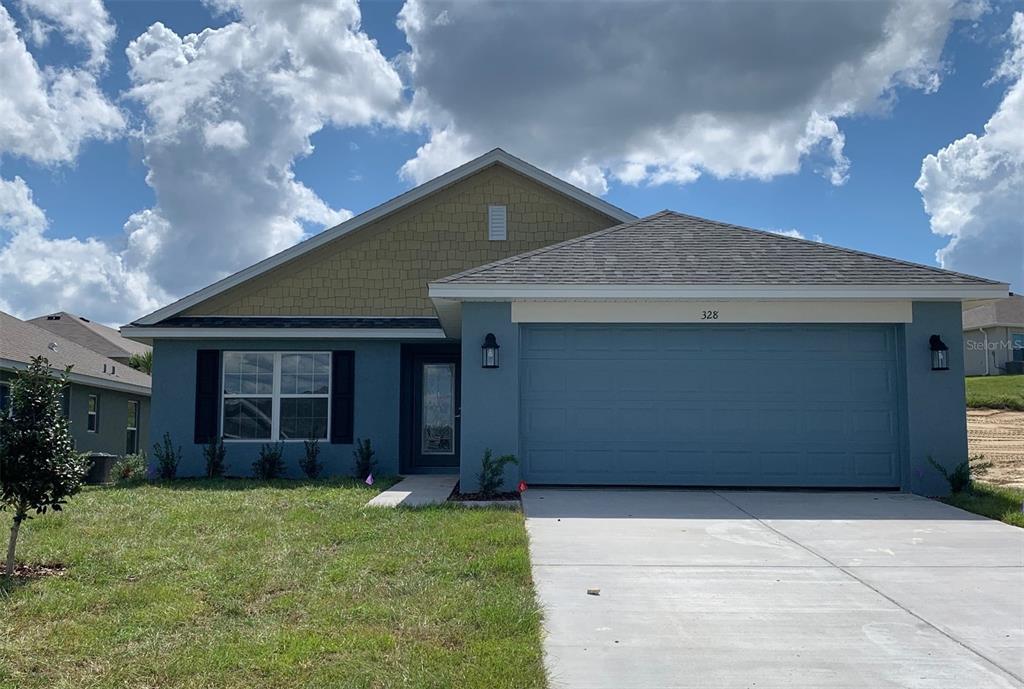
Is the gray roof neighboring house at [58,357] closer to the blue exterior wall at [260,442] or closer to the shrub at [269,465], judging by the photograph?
the blue exterior wall at [260,442]

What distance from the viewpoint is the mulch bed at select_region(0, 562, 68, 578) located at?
19.8ft

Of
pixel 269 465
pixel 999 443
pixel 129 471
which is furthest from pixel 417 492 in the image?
pixel 999 443

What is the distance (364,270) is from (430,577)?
9237 mm

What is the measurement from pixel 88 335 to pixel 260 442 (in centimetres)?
1859

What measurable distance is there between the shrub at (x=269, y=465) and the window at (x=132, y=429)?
34.2 feet

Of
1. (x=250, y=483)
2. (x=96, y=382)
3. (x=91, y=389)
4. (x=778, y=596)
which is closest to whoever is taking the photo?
(x=778, y=596)

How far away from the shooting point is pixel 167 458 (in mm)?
13367

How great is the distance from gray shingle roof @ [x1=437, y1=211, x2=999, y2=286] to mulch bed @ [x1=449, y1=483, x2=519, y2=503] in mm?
2636

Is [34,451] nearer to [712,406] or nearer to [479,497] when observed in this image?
[479,497]

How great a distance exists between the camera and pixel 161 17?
12.1 meters

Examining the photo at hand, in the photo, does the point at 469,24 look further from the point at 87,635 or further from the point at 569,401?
the point at 87,635

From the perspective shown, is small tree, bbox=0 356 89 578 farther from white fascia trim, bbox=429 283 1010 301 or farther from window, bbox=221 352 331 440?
window, bbox=221 352 331 440

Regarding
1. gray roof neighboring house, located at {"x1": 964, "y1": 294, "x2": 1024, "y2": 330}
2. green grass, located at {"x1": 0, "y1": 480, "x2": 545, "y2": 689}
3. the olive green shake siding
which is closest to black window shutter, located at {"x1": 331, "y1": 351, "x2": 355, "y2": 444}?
the olive green shake siding

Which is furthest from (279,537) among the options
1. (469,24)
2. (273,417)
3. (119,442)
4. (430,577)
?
(119,442)
